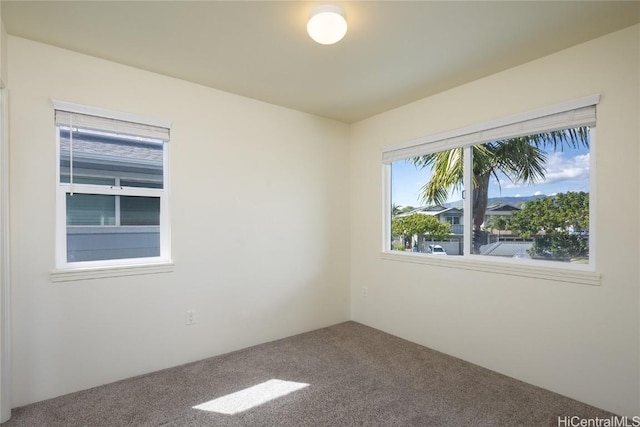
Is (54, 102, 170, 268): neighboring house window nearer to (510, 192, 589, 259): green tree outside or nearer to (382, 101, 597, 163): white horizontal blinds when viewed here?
(382, 101, 597, 163): white horizontal blinds

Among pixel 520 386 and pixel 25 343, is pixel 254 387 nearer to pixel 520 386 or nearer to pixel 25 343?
pixel 25 343

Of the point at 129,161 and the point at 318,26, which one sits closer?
the point at 318,26

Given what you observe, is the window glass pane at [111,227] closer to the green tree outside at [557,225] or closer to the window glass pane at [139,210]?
the window glass pane at [139,210]

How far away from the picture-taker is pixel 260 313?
325 cm

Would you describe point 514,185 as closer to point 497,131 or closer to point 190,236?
point 497,131

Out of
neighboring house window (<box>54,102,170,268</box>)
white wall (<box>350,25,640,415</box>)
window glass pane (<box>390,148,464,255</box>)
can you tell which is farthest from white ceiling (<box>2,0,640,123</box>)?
window glass pane (<box>390,148,464,255</box>)

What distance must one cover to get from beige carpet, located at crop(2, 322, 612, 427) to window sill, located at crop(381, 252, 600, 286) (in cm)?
80

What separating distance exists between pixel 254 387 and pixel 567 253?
8.08 feet

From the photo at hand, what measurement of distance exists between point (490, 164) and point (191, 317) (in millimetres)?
2886

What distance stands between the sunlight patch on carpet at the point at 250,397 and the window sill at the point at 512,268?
1599 mm

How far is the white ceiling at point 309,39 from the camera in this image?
6.11ft

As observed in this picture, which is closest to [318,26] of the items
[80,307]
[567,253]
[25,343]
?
[567,253]

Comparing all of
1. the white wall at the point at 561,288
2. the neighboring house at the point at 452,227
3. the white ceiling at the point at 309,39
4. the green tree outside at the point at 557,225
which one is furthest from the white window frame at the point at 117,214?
the green tree outside at the point at 557,225

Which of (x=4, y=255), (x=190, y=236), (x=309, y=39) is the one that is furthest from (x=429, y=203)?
(x=4, y=255)
